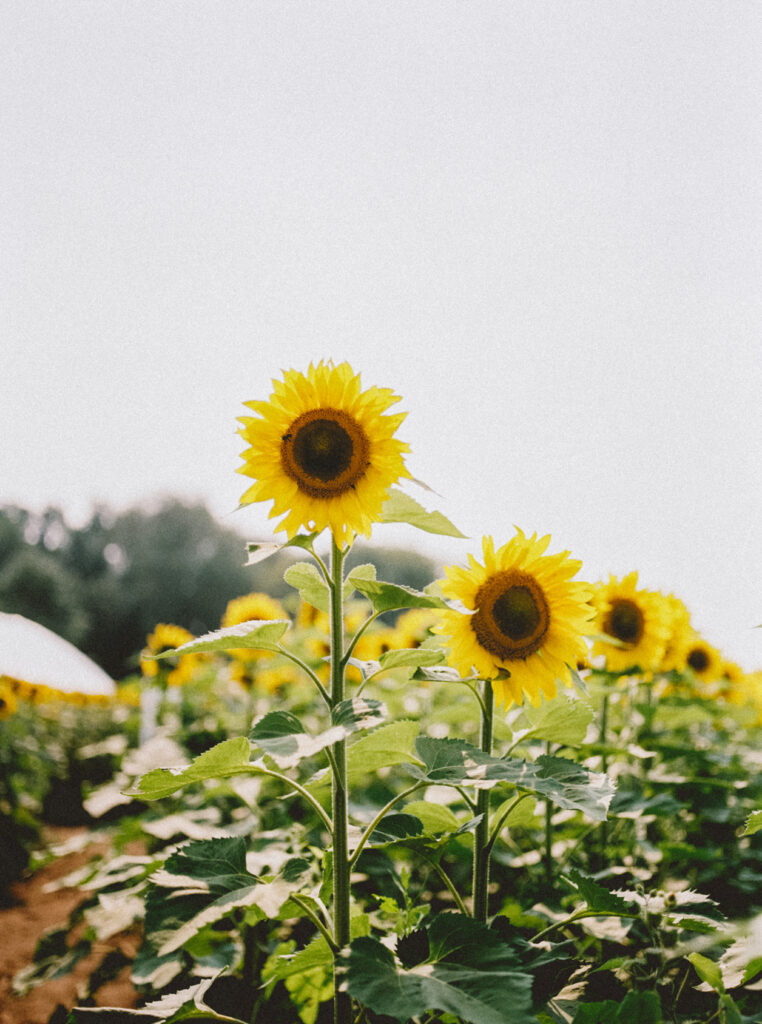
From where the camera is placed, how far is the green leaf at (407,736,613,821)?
3.58 feet

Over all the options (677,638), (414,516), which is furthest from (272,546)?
(677,638)

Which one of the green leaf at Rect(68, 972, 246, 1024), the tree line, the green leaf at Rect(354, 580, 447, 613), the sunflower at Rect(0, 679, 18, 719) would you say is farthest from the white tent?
the tree line

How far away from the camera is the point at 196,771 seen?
118cm

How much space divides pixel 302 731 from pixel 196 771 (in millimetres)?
194

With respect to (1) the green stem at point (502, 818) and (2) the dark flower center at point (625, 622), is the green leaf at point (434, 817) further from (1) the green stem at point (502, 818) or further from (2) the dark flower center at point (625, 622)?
(2) the dark flower center at point (625, 622)

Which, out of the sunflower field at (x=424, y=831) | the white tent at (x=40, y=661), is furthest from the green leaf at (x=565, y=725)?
the white tent at (x=40, y=661)

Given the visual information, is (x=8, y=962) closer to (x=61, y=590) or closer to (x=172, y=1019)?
(x=172, y=1019)

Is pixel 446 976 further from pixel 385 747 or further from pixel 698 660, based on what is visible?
pixel 698 660

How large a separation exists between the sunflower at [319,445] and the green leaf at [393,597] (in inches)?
9.6

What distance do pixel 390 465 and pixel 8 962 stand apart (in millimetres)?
3244

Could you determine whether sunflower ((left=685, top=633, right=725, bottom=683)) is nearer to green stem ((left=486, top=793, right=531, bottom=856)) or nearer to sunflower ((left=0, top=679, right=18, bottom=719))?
green stem ((left=486, top=793, right=531, bottom=856))

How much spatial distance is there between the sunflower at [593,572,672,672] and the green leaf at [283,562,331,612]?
1251mm

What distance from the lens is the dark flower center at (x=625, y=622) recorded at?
8.33 feet

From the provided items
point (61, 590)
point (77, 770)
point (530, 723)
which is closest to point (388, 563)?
point (61, 590)
